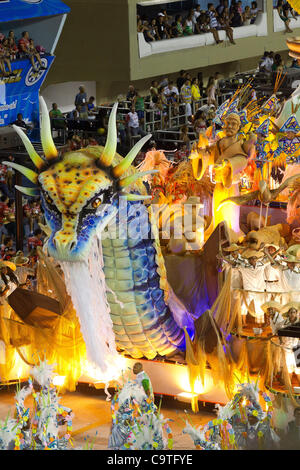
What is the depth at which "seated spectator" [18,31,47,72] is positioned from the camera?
82.3 feet

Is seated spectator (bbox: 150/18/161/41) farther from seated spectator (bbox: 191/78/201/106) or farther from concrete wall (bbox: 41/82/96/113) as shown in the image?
seated spectator (bbox: 191/78/201/106)

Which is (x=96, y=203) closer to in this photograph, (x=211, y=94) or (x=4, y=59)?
(x=4, y=59)

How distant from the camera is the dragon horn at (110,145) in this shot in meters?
13.3

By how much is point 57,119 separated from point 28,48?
1.37 metres

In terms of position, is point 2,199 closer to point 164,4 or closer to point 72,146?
point 72,146

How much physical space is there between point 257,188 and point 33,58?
32.3 ft

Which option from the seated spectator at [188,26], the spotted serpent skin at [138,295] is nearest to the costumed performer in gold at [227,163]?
the spotted serpent skin at [138,295]

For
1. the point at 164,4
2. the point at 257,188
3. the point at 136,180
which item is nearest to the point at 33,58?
the point at 164,4

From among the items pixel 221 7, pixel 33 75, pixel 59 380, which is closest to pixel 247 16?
pixel 221 7

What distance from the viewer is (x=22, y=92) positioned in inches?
995

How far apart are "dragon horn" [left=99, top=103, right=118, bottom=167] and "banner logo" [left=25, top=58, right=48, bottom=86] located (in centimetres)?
1210

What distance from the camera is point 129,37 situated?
27922 mm

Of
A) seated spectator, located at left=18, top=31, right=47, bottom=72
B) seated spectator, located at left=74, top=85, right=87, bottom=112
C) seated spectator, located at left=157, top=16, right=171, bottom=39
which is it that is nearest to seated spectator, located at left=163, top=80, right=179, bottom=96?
seated spectator, located at left=74, top=85, right=87, bottom=112

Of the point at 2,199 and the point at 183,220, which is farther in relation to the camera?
the point at 2,199
